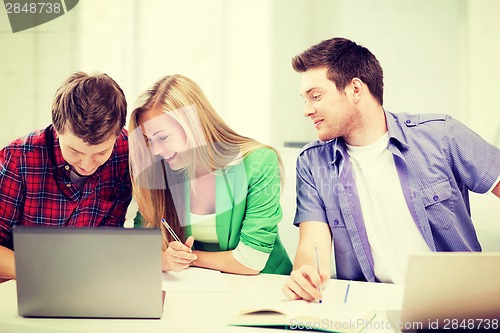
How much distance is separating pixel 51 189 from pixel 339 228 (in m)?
0.86

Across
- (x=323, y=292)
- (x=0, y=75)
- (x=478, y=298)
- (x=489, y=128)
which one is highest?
(x=0, y=75)

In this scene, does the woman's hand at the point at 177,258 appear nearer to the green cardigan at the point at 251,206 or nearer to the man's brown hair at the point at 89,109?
the green cardigan at the point at 251,206

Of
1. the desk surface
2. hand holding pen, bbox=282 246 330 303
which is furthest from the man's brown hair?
hand holding pen, bbox=282 246 330 303

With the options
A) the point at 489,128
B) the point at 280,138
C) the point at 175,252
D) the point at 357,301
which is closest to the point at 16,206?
the point at 175,252

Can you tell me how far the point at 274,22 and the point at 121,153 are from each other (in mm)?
703

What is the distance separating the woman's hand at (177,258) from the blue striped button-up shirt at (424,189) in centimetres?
37

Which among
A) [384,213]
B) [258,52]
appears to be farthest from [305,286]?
[258,52]

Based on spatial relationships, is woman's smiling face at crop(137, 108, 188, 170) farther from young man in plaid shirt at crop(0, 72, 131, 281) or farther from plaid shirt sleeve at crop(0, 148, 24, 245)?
plaid shirt sleeve at crop(0, 148, 24, 245)

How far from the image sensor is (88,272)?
113 cm

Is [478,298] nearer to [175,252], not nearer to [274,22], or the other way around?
[175,252]

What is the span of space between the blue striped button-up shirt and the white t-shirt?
20mm

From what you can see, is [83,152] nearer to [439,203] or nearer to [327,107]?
[327,107]

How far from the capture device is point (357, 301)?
4.12 feet

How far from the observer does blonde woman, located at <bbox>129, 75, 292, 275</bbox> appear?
5.72ft
